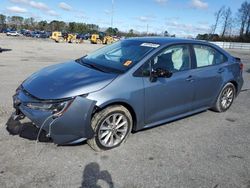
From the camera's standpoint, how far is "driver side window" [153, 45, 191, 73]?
15.3 ft

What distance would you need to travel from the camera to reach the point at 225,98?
6.33 m

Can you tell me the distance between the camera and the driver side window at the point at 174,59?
466 cm

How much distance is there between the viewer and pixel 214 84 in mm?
5711

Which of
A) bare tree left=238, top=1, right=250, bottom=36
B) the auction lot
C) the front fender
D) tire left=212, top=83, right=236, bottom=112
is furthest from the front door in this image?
bare tree left=238, top=1, right=250, bottom=36

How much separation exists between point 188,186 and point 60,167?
1.58 meters

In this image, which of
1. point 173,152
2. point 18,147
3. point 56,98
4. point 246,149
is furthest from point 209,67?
point 18,147

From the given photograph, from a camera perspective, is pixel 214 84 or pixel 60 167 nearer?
pixel 60 167

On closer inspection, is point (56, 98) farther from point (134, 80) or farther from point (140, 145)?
point (140, 145)

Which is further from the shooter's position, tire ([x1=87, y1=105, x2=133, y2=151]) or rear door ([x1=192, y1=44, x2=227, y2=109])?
rear door ([x1=192, y1=44, x2=227, y2=109])

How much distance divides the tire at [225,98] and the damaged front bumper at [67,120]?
10.9 ft

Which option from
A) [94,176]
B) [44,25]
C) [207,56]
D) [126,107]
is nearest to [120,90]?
[126,107]

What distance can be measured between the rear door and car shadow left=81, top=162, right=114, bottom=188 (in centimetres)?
250

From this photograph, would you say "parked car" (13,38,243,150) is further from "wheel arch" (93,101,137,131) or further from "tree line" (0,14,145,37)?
"tree line" (0,14,145,37)

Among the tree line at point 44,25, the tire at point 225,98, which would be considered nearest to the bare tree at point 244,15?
the tree line at point 44,25
